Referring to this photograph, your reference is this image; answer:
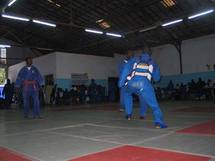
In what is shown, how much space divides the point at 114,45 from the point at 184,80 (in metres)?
5.96

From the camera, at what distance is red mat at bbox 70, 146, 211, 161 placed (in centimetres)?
256

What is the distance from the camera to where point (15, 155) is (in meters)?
2.96

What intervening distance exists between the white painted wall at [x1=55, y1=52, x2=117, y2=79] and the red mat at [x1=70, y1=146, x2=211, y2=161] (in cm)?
1614

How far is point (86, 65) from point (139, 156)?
1774 cm

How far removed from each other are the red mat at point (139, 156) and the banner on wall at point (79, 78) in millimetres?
16583

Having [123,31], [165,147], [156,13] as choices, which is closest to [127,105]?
[165,147]

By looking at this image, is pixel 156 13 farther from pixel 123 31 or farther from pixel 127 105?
pixel 127 105

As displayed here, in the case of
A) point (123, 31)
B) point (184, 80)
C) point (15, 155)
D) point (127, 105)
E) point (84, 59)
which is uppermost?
point (123, 31)

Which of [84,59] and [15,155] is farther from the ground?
[84,59]

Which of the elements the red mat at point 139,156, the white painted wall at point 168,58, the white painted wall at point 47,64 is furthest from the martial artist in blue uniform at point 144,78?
the white painted wall at point 47,64

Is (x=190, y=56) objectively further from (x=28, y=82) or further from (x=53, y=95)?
(x=28, y=82)

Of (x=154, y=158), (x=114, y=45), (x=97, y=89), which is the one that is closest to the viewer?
(x=154, y=158)

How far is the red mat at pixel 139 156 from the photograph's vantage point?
8.41 feet

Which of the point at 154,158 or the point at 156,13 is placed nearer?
the point at 154,158
